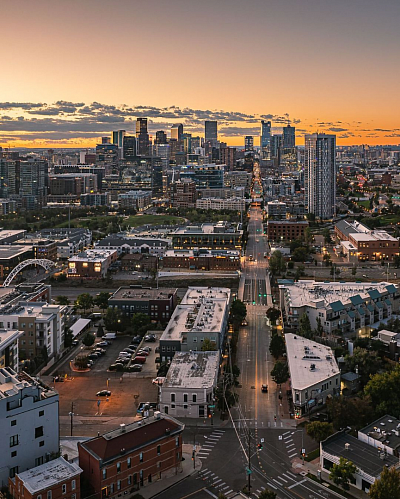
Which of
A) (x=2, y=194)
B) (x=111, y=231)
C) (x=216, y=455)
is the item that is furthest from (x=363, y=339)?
(x=2, y=194)

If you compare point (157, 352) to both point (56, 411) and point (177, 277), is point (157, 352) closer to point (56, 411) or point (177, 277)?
point (56, 411)

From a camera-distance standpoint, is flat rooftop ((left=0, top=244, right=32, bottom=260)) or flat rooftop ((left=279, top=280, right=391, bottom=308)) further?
flat rooftop ((left=0, top=244, right=32, bottom=260))

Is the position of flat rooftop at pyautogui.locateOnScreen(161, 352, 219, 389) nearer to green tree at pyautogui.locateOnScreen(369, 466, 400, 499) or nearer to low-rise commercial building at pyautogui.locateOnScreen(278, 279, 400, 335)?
low-rise commercial building at pyautogui.locateOnScreen(278, 279, 400, 335)

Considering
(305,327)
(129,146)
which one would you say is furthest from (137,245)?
(129,146)

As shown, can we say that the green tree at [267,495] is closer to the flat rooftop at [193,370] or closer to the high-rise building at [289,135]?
the flat rooftop at [193,370]

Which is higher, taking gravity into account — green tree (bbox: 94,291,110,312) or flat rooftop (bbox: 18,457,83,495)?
green tree (bbox: 94,291,110,312)

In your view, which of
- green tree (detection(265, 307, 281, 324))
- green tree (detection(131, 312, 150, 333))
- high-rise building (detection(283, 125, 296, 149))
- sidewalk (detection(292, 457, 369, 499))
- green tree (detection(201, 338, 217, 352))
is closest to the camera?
sidewalk (detection(292, 457, 369, 499))

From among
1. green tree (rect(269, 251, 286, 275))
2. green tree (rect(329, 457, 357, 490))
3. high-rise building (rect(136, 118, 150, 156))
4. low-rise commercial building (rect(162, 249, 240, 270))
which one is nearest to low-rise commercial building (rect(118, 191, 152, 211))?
low-rise commercial building (rect(162, 249, 240, 270))

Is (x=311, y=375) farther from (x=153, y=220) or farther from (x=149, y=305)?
(x=153, y=220)
